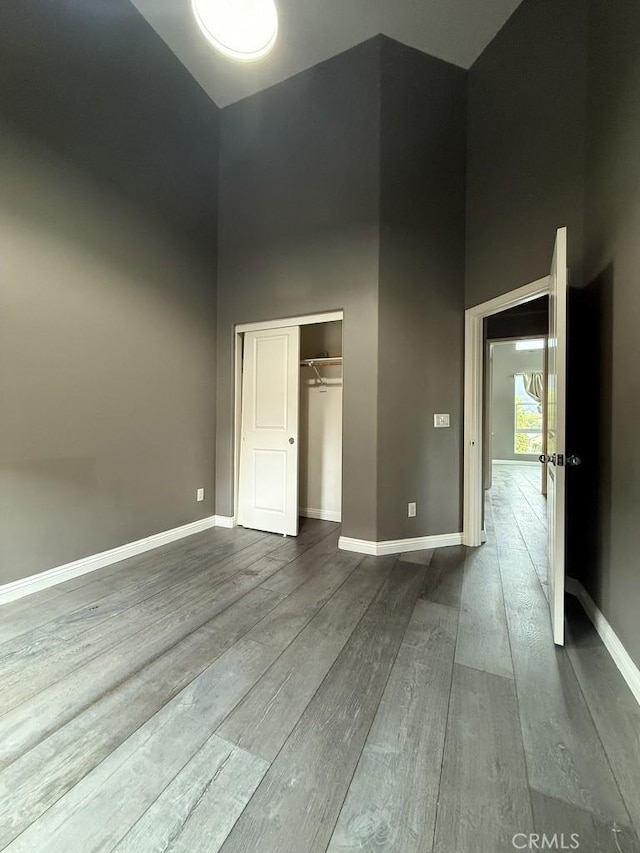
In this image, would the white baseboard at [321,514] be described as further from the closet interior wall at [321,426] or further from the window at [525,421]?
the window at [525,421]

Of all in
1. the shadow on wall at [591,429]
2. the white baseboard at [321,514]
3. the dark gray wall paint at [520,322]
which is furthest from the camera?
the dark gray wall paint at [520,322]

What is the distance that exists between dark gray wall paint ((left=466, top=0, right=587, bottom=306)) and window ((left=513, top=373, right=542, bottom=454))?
7.49 m

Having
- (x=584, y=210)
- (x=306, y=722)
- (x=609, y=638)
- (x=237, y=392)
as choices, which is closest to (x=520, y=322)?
(x=584, y=210)

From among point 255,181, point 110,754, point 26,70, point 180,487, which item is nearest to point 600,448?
point 110,754

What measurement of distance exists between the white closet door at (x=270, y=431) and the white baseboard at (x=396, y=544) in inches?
24.3

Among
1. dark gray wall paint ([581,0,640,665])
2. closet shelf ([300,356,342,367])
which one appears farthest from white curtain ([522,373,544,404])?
dark gray wall paint ([581,0,640,665])

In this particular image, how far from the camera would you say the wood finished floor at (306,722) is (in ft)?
3.02

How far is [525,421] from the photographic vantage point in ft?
30.3

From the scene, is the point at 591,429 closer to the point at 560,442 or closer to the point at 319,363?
the point at 560,442

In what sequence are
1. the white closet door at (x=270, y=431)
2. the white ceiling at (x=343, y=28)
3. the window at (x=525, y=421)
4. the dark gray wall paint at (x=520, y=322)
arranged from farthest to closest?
the window at (x=525, y=421) → the dark gray wall paint at (x=520, y=322) → the white closet door at (x=270, y=431) → the white ceiling at (x=343, y=28)

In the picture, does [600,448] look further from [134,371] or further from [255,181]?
[255,181]

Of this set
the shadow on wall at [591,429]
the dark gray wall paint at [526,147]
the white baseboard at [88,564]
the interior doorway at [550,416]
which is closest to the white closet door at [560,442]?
the interior doorway at [550,416]

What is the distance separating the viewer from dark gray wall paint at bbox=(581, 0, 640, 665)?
5.10 feet

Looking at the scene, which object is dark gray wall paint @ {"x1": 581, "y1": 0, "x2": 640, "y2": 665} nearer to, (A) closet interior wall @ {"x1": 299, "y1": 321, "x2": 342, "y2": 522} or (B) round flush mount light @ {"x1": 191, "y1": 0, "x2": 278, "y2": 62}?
(B) round flush mount light @ {"x1": 191, "y1": 0, "x2": 278, "y2": 62}
